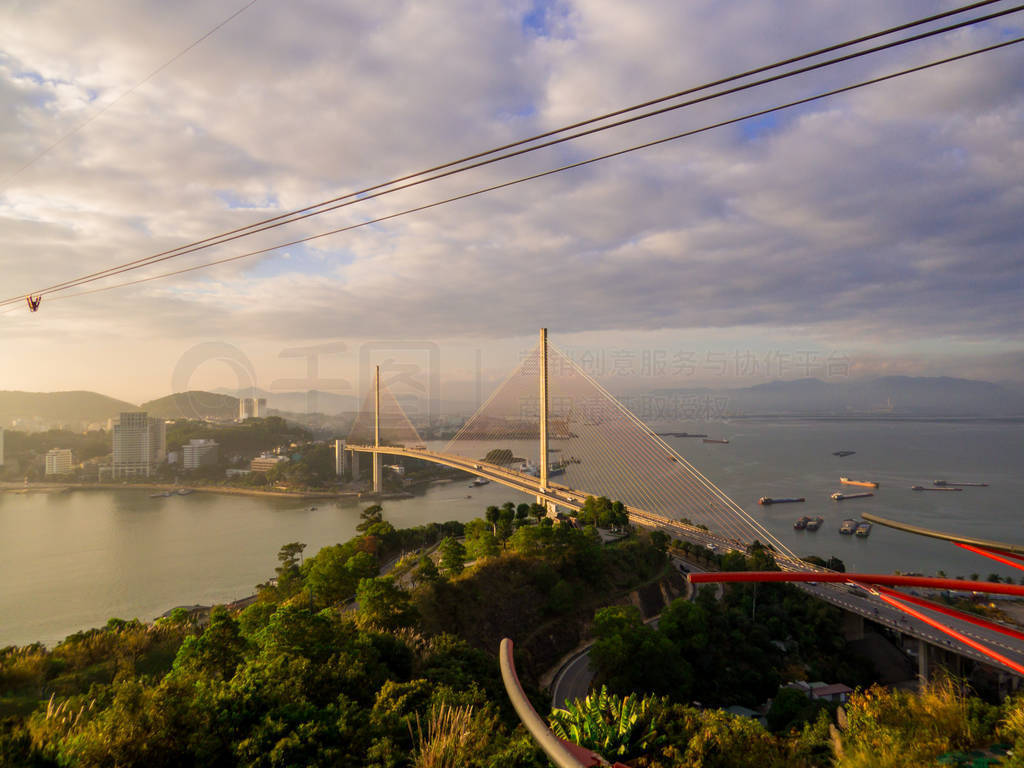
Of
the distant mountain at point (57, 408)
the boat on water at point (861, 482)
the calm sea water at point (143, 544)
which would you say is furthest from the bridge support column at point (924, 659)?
the distant mountain at point (57, 408)

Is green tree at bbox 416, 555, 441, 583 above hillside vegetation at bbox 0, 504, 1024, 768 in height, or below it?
below

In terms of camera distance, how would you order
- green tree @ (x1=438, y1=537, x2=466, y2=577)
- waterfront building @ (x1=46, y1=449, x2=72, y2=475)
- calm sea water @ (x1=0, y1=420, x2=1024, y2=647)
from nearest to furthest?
1. green tree @ (x1=438, y1=537, x2=466, y2=577)
2. calm sea water @ (x1=0, y1=420, x2=1024, y2=647)
3. waterfront building @ (x1=46, y1=449, x2=72, y2=475)

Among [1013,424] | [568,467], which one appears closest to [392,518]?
[568,467]

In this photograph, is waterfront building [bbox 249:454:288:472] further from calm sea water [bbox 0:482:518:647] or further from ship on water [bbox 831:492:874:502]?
ship on water [bbox 831:492:874:502]

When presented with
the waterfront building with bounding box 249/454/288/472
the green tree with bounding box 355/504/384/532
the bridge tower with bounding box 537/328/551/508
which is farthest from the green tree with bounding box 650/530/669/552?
the waterfront building with bounding box 249/454/288/472

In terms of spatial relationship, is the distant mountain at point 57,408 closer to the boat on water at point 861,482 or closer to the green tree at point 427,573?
the green tree at point 427,573

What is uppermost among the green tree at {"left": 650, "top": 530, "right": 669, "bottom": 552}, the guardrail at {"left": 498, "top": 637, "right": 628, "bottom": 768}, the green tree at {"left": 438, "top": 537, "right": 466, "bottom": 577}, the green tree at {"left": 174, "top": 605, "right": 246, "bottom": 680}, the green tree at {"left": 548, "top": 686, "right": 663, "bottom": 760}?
the guardrail at {"left": 498, "top": 637, "right": 628, "bottom": 768}

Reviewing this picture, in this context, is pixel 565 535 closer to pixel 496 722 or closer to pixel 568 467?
pixel 496 722
